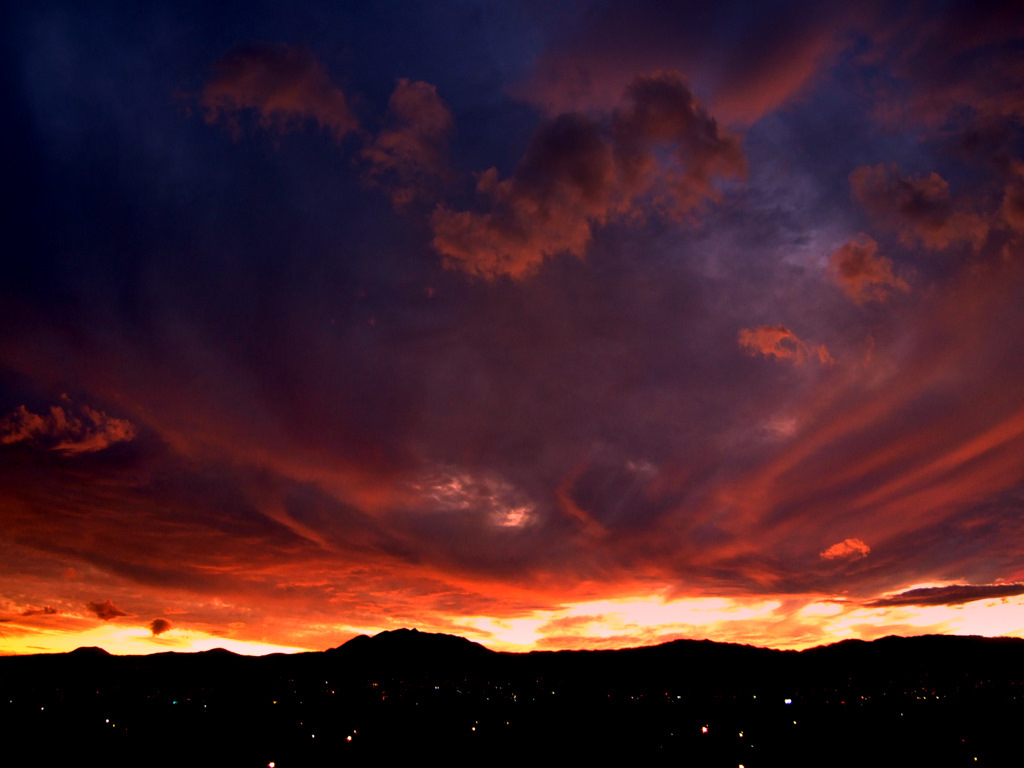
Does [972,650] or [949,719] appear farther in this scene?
[972,650]

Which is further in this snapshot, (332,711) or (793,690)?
(793,690)

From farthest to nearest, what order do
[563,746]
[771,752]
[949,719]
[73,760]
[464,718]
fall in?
[464,718] < [949,719] < [563,746] < [771,752] < [73,760]

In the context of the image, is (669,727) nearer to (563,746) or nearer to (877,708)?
(563,746)

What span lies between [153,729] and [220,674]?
336 ft

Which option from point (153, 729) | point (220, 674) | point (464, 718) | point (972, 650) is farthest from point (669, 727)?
point (972, 650)

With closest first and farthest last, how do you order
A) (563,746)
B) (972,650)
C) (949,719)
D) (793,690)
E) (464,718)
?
(563,746)
(949,719)
(464,718)
(793,690)
(972,650)

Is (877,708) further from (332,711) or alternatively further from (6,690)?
(6,690)

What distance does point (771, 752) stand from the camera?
76.8 meters

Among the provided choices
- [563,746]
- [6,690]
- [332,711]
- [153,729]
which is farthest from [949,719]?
[6,690]

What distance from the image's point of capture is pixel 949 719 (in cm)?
9425

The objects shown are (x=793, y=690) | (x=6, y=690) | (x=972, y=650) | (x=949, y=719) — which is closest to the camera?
(x=949, y=719)

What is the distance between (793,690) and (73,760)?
153 m

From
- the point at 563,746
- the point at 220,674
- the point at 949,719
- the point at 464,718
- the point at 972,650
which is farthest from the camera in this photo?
the point at 972,650

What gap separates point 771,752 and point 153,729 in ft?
286
